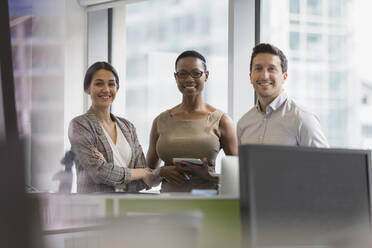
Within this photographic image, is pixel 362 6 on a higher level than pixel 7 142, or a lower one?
higher

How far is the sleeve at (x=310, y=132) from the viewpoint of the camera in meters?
2.22

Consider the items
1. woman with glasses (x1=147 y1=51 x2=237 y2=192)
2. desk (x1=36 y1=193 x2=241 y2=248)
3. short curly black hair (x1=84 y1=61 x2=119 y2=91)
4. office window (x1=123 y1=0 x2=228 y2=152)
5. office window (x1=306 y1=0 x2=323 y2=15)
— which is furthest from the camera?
office window (x1=306 y1=0 x2=323 y2=15)

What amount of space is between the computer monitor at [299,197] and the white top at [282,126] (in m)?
1.02

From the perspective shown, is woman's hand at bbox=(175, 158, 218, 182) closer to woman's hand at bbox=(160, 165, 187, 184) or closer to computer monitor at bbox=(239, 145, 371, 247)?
woman's hand at bbox=(160, 165, 187, 184)

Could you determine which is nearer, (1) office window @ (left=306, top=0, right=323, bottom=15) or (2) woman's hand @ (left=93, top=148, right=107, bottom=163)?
(2) woman's hand @ (left=93, top=148, right=107, bottom=163)

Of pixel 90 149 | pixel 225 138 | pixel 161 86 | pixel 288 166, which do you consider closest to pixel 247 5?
pixel 161 86

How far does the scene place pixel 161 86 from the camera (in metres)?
4.98

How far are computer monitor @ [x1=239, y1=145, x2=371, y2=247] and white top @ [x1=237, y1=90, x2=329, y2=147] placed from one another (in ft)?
3.34

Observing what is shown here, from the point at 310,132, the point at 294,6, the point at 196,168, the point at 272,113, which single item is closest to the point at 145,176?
the point at 196,168

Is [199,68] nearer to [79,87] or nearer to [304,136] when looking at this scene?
[304,136]

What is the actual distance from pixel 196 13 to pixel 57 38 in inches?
56.4

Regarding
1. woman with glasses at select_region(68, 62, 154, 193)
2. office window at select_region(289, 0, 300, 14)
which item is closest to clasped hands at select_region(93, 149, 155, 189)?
woman with glasses at select_region(68, 62, 154, 193)

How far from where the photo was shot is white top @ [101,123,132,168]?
8.82 ft

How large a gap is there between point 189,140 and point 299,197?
1633 mm
